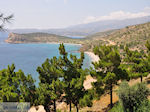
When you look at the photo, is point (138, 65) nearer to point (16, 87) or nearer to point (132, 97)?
point (132, 97)

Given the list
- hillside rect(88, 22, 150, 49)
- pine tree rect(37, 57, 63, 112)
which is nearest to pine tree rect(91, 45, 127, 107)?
pine tree rect(37, 57, 63, 112)

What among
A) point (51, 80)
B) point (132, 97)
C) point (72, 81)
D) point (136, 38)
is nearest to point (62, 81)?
point (72, 81)

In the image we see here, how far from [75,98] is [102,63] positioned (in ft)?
20.8

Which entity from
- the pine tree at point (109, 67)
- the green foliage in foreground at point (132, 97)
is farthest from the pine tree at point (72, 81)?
the green foliage in foreground at point (132, 97)

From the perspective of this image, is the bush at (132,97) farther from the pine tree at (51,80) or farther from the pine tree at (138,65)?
the pine tree at (138,65)

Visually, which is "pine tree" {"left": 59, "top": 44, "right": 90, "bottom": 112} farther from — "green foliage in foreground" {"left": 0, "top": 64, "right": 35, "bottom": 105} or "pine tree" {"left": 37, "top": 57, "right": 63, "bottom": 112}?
"green foliage in foreground" {"left": 0, "top": 64, "right": 35, "bottom": 105}

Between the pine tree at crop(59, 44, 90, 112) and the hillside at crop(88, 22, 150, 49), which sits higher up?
the hillside at crop(88, 22, 150, 49)

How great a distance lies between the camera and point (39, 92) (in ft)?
70.8

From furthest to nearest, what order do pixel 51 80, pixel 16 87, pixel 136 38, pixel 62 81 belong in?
pixel 136 38
pixel 51 80
pixel 16 87
pixel 62 81

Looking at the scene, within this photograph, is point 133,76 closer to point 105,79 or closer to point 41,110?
point 105,79

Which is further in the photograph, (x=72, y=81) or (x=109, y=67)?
(x=109, y=67)

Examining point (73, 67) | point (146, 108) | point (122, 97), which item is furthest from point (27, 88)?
point (146, 108)

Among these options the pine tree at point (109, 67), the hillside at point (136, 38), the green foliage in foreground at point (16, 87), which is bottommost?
the green foliage in foreground at point (16, 87)

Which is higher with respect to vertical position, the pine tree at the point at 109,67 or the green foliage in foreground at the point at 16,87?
the pine tree at the point at 109,67
